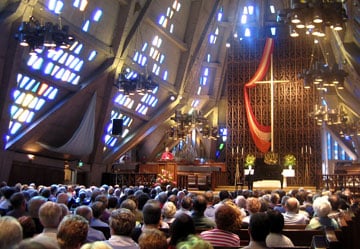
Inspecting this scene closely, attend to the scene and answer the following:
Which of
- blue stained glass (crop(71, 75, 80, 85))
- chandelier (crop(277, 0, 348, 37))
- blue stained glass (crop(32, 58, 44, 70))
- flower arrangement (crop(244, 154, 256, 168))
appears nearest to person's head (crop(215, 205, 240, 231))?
chandelier (crop(277, 0, 348, 37))

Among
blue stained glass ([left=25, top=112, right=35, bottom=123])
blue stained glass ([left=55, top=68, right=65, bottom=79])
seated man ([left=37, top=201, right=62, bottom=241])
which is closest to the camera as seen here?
seated man ([left=37, top=201, right=62, bottom=241])

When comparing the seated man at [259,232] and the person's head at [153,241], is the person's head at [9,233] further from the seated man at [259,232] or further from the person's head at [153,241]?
the seated man at [259,232]

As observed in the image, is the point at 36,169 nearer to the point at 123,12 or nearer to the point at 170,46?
the point at 123,12

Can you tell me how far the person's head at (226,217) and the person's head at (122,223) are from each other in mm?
896

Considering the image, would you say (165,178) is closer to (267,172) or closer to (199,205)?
(267,172)

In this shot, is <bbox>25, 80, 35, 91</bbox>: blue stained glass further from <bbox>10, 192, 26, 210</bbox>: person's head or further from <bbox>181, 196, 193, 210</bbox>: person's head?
<bbox>10, 192, 26, 210</bbox>: person's head

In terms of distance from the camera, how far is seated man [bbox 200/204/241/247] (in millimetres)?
4832

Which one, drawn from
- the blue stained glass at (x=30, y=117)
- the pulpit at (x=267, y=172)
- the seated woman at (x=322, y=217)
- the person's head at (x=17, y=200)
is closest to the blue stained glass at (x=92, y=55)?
the blue stained glass at (x=30, y=117)

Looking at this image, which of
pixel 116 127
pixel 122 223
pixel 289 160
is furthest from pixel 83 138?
pixel 122 223

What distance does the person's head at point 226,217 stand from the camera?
4.83m

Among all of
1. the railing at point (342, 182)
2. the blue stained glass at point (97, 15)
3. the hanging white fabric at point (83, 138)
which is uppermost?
the blue stained glass at point (97, 15)

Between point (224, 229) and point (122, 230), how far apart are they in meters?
1.07

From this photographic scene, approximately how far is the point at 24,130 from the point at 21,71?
2.92m

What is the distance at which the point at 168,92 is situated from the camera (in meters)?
28.4
